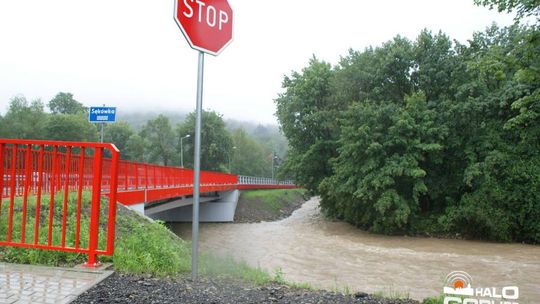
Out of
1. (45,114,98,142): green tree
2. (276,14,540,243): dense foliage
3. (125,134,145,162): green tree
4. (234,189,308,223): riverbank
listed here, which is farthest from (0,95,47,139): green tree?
(276,14,540,243): dense foliage

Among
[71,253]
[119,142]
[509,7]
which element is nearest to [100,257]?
[71,253]

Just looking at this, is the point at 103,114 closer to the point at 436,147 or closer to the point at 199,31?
the point at 199,31

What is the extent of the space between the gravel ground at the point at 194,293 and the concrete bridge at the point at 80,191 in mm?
654

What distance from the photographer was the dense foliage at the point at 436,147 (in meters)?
22.0

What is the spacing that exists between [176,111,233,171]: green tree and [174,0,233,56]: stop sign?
201 feet

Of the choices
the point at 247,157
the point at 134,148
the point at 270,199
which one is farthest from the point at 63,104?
the point at 270,199

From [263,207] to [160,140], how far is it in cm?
4037

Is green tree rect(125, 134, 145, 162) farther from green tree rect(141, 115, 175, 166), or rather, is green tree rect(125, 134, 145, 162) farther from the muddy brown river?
the muddy brown river

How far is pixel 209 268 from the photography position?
553 cm

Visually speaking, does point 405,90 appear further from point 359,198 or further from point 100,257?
point 100,257

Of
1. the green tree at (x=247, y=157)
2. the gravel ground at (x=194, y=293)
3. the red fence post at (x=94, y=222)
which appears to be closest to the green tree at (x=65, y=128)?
the green tree at (x=247, y=157)

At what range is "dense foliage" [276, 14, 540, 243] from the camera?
21953mm

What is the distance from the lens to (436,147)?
22.3 meters

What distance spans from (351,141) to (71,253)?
2099 cm
